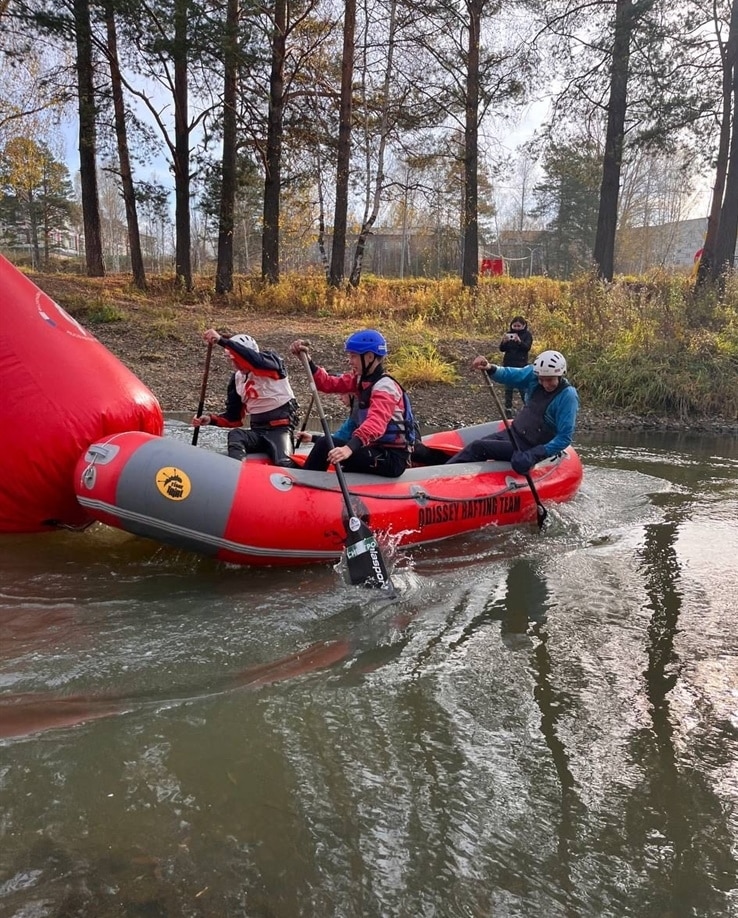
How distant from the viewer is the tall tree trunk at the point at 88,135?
13237 millimetres

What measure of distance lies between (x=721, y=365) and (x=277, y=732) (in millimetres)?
9783

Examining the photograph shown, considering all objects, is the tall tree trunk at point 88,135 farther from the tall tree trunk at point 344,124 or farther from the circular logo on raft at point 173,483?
the circular logo on raft at point 173,483

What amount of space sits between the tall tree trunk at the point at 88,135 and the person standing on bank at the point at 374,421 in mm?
11951

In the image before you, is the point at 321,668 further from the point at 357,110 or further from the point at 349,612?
the point at 357,110

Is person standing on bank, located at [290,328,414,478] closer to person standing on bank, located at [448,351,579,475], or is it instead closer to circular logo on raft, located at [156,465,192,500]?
person standing on bank, located at [448,351,579,475]

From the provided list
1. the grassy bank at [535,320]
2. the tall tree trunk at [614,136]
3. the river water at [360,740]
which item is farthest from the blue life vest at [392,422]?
the tall tree trunk at [614,136]

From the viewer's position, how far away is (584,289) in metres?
11.8

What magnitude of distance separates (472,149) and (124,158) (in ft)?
25.0

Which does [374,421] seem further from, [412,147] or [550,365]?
[412,147]

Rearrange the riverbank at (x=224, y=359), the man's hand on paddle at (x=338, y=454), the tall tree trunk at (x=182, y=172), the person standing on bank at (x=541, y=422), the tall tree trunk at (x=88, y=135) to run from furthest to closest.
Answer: the tall tree trunk at (x=182, y=172) < the tall tree trunk at (x=88, y=135) < the riverbank at (x=224, y=359) < the person standing on bank at (x=541, y=422) < the man's hand on paddle at (x=338, y=454)

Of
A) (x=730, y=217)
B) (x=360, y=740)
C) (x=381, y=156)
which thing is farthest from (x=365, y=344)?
(x=381, y=156)

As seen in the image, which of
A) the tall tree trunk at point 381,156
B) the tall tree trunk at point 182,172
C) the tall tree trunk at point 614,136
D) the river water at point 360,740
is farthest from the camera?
the tall tree trunk at point 381,156

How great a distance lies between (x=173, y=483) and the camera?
159 inches

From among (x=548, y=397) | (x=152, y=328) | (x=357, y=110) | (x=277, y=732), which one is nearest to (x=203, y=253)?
(x=357, y=110)
